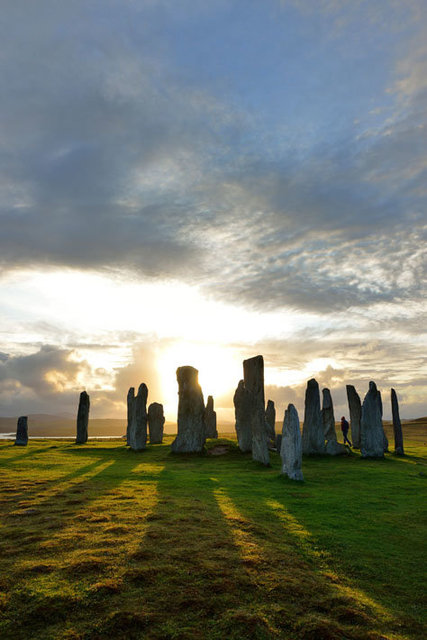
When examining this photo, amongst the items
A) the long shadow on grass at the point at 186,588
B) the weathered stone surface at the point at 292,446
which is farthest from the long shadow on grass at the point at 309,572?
the weathered stone surface at the point at 292,446

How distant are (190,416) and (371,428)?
443 inches

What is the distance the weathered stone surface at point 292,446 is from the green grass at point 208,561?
3.70 feet

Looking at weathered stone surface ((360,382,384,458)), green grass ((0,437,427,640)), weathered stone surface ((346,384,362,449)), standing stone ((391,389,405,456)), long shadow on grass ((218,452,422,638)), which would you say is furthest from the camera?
weathered stone surface ((346,384,362,449))

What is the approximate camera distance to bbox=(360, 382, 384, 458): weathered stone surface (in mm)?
25375

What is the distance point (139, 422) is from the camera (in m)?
30.5

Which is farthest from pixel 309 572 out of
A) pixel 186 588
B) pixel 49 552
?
pixel 49 552

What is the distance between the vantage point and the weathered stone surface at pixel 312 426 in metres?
26.2

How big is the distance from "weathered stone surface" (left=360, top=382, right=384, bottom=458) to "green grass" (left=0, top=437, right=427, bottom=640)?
32.4 ft

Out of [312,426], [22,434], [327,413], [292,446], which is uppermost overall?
[327,413]

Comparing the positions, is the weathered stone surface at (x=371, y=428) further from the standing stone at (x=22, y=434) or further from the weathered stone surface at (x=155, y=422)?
the standing stone at (x=22, y=434)

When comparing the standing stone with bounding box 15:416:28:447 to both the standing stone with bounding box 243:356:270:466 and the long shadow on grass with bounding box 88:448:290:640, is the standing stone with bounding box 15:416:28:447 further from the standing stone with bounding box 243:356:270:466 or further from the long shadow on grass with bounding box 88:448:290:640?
the long shadow on grass with bounding box 88:448:290:640

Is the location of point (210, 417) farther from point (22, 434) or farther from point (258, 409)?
point (258, 409)

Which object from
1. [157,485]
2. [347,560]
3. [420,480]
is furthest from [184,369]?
[347,560]

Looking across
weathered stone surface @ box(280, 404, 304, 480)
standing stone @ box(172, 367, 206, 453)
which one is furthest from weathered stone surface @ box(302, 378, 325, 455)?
weathered stone surface @ box(280, 404, 304, 480)
